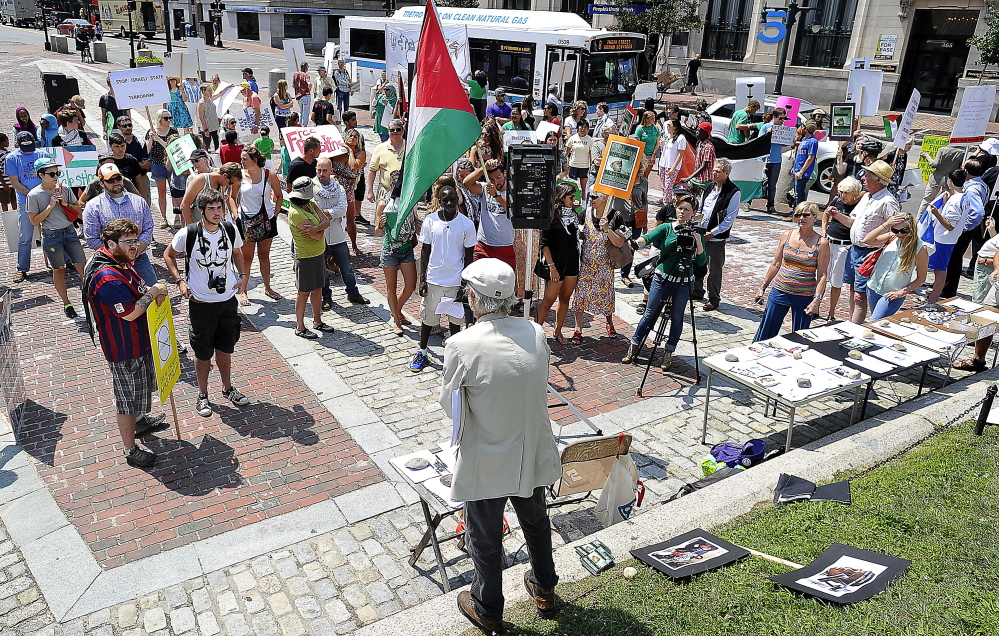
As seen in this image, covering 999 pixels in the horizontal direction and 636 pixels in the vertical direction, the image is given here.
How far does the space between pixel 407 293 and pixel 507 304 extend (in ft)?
17.0

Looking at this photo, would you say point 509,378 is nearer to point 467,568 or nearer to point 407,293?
point 467,568

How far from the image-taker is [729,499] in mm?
5273

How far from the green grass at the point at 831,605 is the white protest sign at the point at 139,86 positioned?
38.9ft

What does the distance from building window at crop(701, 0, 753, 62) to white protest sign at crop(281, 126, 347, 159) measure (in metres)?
30.8

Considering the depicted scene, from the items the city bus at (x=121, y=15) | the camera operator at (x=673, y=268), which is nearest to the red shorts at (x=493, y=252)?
the camera operator at (x=673, y=268)

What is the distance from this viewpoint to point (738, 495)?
5.33 meters

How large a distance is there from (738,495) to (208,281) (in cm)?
473

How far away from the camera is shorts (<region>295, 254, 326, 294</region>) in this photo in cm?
821

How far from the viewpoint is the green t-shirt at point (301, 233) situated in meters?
8.05

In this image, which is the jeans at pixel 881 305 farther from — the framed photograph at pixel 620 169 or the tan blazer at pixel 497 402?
the tan blazer at pixel 497 402

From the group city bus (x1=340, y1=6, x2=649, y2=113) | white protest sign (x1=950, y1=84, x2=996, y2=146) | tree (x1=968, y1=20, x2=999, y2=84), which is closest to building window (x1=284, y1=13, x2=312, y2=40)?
city bus (x1=340, y1=6, x2=649, y2=113)

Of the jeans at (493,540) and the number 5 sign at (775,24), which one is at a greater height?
the number 5 sign at (775,24)

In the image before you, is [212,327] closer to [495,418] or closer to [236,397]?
[236,397]

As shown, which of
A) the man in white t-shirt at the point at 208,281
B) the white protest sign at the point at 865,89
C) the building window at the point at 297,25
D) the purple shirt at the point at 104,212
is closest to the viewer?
the man in white t-shirt at the point at 208,281
